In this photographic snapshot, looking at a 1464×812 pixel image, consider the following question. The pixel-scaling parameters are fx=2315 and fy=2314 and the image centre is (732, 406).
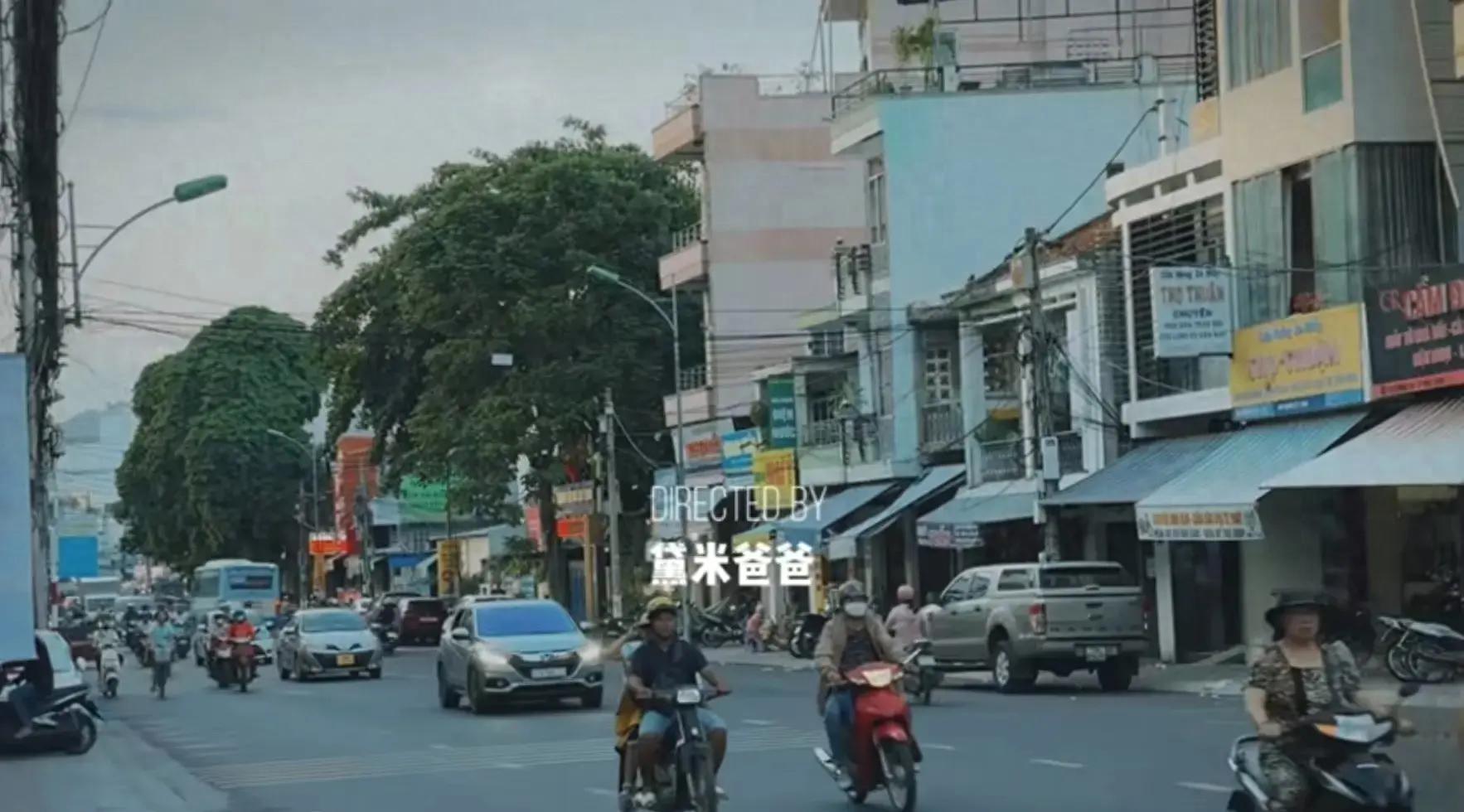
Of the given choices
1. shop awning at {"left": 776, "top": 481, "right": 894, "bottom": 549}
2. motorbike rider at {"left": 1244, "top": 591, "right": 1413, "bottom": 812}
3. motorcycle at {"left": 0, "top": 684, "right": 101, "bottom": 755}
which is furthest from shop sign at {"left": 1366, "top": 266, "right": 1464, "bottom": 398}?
shop awning at {"left": 776, "top": 481, "right": 894, "bottom": 549}

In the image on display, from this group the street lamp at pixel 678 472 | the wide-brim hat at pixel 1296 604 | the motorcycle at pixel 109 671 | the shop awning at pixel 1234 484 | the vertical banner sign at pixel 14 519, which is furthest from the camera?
the street lamp at pixel 678 472

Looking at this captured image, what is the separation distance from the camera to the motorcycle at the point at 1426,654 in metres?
27.4

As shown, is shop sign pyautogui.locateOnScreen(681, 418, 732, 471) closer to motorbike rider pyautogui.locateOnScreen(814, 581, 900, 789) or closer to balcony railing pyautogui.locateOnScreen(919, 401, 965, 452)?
balcony railing pyautogui.locateOnScreen(919, 401, 965, 452)

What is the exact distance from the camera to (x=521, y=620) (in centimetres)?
3275

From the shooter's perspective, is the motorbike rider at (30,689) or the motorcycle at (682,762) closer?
the motorcycle at (682,762)

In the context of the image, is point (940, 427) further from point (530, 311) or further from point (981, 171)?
point (530, 311)

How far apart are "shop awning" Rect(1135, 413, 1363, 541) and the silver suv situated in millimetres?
8239

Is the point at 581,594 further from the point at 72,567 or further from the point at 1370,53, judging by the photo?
the point at 1370,53

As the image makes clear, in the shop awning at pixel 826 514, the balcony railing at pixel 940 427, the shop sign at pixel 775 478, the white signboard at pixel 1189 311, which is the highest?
the white signboard at pixel 1189 311

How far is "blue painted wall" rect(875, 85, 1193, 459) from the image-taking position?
4912 cm

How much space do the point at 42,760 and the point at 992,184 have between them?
2764 centimetres

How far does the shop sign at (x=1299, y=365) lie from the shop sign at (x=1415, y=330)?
437mm

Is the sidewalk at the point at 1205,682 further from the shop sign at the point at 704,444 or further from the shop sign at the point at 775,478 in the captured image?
the shop sign at the point at 704,444

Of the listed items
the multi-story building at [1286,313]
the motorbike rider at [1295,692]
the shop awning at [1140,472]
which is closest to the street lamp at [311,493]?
the shop awning at [1140,472]
